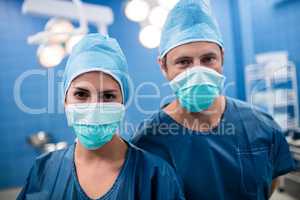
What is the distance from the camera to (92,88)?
2.53ft

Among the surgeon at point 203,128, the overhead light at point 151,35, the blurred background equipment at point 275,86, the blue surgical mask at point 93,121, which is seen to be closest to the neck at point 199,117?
the surgeon at point 203,128

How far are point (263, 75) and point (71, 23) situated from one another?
1.59 meters

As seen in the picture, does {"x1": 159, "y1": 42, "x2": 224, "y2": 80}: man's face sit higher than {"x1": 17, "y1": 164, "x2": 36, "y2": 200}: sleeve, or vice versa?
{"x1": 159, "y1": 42, "x2": 224, "y2": 80}: man's face

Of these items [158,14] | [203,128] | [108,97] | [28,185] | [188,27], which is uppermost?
[158,14]

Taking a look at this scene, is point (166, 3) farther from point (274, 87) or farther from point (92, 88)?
point (274, 87)

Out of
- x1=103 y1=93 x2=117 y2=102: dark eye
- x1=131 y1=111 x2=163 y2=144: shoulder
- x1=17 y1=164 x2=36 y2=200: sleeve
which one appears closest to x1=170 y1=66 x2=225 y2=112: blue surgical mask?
x1=131 y1=111 x2=163 y2=144: shoulder

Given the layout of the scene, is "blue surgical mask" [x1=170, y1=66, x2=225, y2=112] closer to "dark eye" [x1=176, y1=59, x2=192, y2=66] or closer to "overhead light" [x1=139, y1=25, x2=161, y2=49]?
"dark eye" [x1=176, y1=59, x2=192, y2=66]

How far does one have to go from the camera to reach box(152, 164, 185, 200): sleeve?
29.6 inches

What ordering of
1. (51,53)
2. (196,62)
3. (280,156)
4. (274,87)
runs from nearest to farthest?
(196,62), (280,156), (51,53), (274,87)

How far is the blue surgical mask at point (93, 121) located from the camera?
2.54 ft

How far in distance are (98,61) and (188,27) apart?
30 centimetres

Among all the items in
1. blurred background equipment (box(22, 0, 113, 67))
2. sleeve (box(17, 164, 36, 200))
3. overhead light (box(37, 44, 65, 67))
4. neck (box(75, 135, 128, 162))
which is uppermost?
blurred background equipment (box(22, 0, 113, 67))

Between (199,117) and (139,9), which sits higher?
(139,9)

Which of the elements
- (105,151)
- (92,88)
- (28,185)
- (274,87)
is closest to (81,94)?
(92,88)
